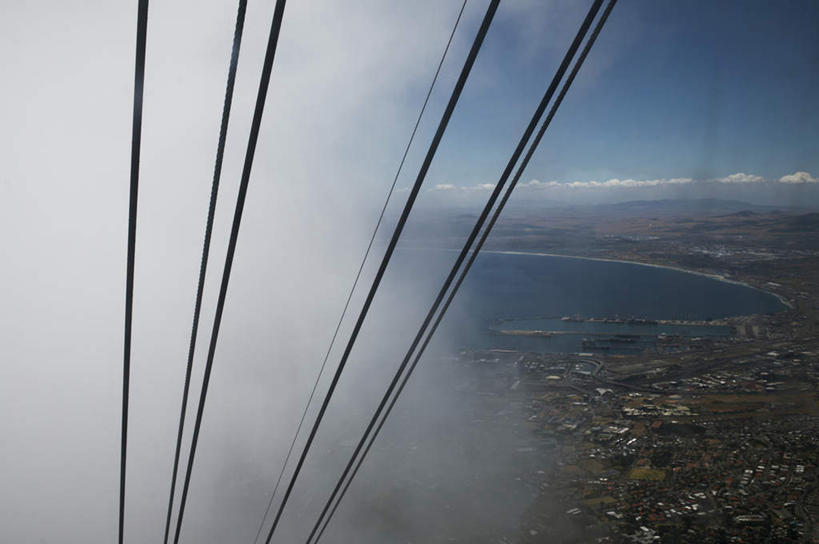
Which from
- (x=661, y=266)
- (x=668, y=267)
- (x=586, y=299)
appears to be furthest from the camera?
(x=661, y=266)

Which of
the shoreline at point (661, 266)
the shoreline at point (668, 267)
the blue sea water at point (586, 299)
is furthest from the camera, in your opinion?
the shoreline at point (668, 267)

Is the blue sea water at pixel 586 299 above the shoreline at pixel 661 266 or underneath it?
underneath

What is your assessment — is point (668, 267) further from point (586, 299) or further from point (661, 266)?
point (586, 299)

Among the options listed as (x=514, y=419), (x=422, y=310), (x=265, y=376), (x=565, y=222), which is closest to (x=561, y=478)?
(x=514, y=419)

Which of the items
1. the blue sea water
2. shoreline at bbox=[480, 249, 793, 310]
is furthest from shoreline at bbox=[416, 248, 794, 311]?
the blue sea water

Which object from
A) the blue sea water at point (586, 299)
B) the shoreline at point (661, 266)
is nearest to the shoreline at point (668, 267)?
the shoreline at point (661, 266)

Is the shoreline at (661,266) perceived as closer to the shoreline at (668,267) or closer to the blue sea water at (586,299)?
the shoreline at (668,267)

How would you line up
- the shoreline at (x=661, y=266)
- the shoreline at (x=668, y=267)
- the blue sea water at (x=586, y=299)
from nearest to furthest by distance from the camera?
the blue sea water at (x=586, y=299) → the shoreline at (x=661, y=266) → the shoreline at (x=668, y=267)

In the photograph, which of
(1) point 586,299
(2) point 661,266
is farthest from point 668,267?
(1) point 586,299

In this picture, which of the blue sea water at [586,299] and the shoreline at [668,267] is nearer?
the blue sea water at [586,299]

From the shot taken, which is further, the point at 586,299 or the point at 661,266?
the point at 661,266

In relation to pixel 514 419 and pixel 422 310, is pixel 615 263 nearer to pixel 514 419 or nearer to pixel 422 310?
pixel 422 310
